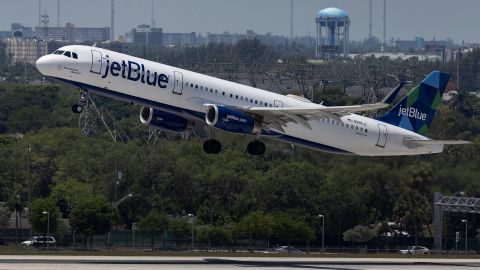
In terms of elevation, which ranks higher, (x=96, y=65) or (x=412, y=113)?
(x=96, y=65)

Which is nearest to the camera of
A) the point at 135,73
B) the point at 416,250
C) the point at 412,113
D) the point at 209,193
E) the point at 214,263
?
the point at 214,263

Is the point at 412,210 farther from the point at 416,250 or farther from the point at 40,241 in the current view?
the point at 40,241

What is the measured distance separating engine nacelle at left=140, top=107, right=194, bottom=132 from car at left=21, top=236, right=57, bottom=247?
94.9 feet

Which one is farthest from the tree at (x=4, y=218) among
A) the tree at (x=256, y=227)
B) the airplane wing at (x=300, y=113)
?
the airplane wing at (x=300, y=113)

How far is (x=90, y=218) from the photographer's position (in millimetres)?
128875

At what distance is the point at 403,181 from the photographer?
102m

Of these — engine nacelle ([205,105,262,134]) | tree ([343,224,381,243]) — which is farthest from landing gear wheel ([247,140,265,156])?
tree ([343,224,381,243])

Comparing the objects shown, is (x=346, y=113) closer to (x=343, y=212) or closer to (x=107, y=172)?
(x=343, y=212)

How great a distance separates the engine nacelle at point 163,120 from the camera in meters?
96.3

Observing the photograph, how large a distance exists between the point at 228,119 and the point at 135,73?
628 cm

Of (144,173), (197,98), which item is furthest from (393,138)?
(144,173)

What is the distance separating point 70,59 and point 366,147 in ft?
69.9

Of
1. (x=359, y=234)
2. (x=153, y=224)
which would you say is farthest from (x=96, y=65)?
(x=359, y=234)

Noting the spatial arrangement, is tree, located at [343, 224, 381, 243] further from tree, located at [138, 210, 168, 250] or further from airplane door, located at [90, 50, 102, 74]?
airplane door, located at [90, 50, 102, 74]
